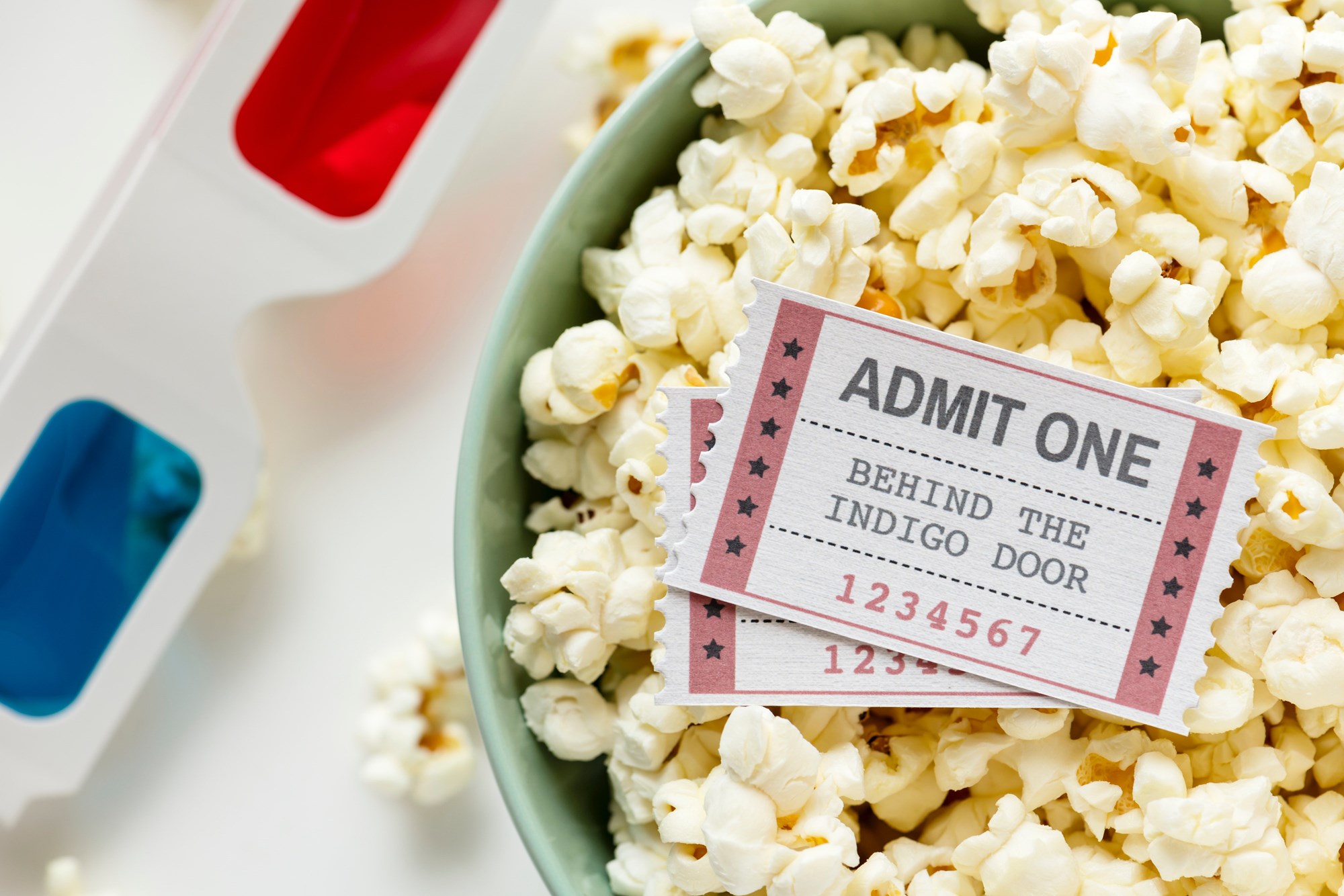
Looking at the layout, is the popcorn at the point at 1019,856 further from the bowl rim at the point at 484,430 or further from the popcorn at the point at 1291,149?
the popcorn at the point at 1291,149

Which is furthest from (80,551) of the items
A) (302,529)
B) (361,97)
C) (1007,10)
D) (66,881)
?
(1007,10)

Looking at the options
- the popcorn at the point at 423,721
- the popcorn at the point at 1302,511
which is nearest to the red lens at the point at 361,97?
the popcorn at the point at 423,721


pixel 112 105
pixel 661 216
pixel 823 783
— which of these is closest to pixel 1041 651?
pixel 823 783

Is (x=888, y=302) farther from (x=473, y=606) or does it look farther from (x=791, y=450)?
(x=473, y=606)

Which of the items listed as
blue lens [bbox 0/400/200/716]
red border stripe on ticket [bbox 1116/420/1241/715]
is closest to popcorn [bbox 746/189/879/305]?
red border stripe on ticket [bbox 1116/420/1241/715]

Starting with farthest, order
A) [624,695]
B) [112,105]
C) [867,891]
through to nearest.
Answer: [112,105] → [624,695] → [867,891]

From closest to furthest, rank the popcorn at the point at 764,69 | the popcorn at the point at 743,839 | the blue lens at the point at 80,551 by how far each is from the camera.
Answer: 1. the popcorn at the point at 743,839
2. the popcorn at the point at 764,69
3. the blue lens at the point at 80,551

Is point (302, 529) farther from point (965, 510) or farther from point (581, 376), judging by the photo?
point (965, 510)
